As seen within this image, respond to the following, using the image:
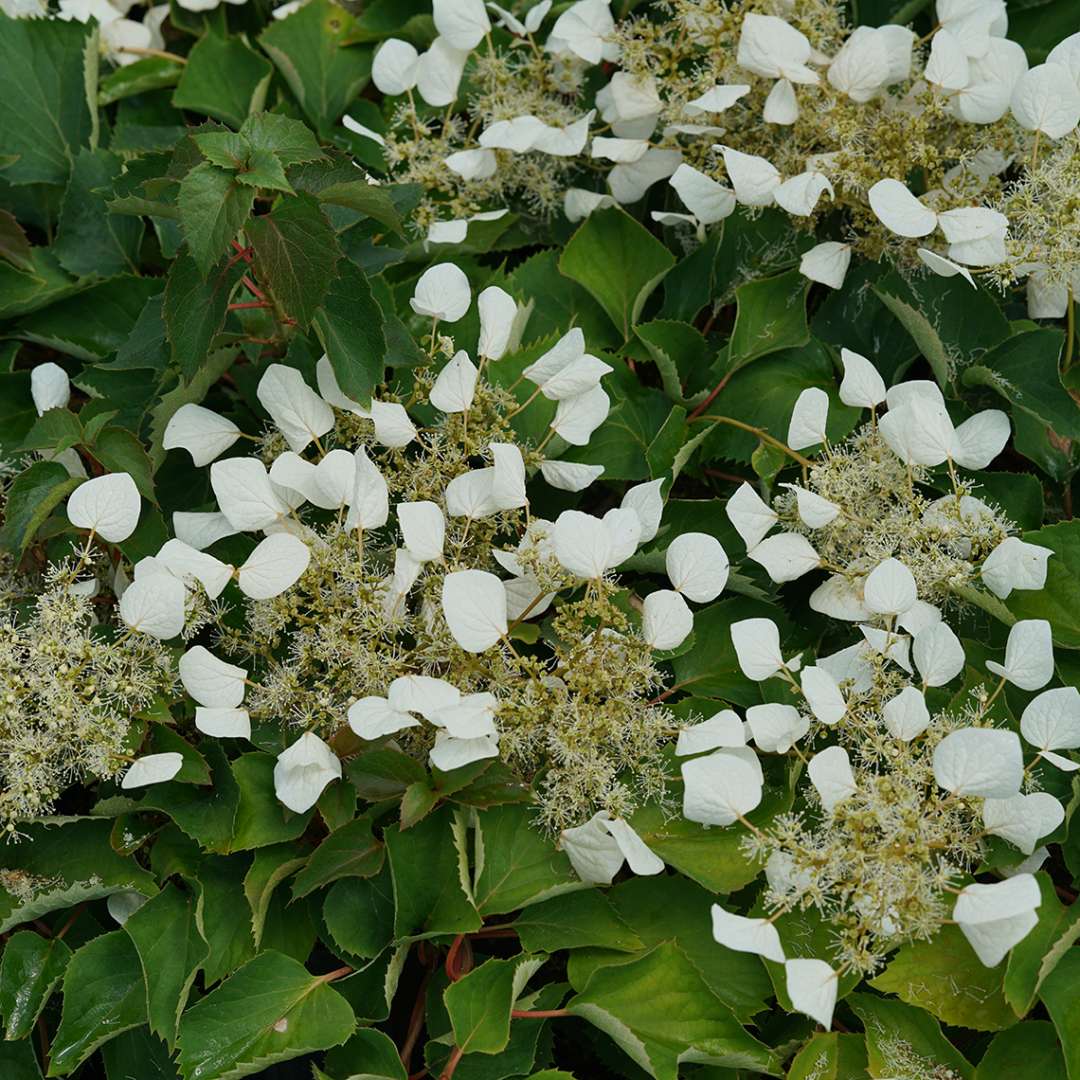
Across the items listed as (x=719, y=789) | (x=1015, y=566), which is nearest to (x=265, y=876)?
(x=719, y=789)

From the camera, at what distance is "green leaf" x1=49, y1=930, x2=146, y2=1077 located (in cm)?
72

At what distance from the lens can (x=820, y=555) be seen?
2.54 ft

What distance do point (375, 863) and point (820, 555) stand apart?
326 millimetres

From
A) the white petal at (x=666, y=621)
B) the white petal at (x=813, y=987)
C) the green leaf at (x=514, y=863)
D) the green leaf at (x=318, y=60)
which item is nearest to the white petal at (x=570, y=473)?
the white petal at (x=666, y=621)

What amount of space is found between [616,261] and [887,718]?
41cm

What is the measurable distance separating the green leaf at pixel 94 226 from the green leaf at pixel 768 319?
48cm

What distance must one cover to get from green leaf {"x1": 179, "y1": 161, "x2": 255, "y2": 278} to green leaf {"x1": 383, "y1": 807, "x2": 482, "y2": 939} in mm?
340

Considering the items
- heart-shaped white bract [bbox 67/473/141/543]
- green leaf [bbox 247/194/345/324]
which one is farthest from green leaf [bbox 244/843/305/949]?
green leaf [bbox 247/194/345/324]

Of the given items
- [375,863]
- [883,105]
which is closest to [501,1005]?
[375,863]

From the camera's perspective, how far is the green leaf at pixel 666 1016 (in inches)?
26.2

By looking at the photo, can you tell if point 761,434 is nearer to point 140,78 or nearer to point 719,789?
point 719,789

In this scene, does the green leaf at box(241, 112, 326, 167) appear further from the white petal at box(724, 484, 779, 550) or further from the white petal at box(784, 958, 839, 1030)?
the white petal at box(784, 958, 839, 1030)

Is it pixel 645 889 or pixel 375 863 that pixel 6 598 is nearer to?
pixel 375 863

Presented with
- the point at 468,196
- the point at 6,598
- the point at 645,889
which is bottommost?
the point at 645,889
